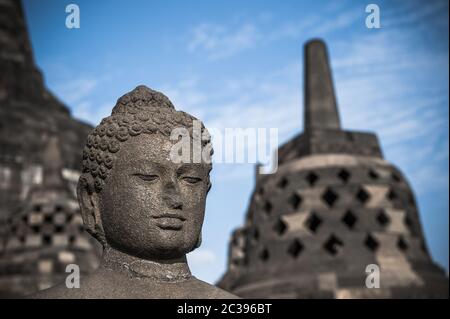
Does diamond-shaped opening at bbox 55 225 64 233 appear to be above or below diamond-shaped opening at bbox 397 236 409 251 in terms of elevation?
above

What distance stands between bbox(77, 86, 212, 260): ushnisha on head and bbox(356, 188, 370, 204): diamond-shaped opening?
35.2 ft

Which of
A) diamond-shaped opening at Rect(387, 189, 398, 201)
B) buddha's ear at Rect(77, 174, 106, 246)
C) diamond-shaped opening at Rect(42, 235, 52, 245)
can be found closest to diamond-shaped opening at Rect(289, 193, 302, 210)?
diamond-shaped opening at Rect(387, 189, 398, 201)

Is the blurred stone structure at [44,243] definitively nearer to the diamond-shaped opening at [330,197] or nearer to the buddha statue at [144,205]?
the diamond-shaped opening at [330,197]

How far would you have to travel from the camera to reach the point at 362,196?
1612cm

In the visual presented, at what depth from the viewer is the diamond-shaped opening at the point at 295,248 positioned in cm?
1572

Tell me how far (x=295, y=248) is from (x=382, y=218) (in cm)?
227

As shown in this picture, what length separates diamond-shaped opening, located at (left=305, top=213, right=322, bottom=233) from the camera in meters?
15.8

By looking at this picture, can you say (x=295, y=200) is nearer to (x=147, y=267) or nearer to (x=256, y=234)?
(x=256, y=234)

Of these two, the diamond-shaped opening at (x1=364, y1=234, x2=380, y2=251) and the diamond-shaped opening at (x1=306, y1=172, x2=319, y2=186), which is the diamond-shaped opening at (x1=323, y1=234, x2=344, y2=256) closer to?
the diamond-shaped opening at (x1=364, y1=234, x2=380, y2=251)

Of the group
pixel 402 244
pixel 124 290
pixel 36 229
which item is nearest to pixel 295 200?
pixel 402 244

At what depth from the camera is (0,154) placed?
2395 cm
